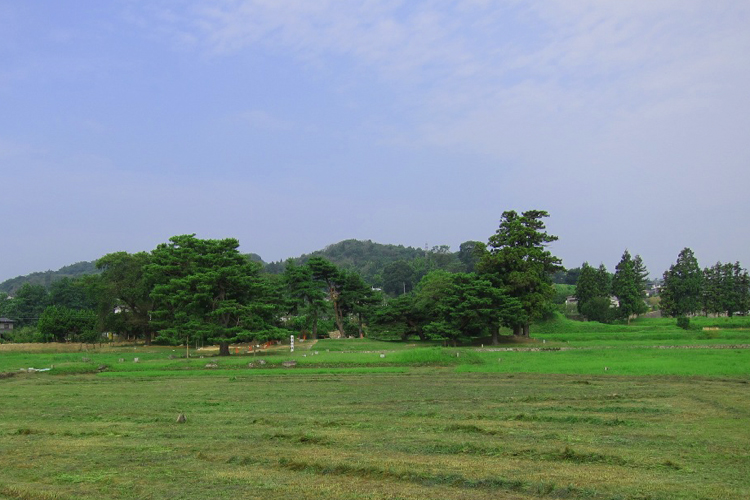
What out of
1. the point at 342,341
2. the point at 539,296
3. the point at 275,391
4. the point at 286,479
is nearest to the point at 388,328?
the point at 342,341

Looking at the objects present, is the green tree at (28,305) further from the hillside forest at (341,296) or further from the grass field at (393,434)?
the grass field at (393,434)

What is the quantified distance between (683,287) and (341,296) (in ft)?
128

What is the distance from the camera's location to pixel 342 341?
169 ft

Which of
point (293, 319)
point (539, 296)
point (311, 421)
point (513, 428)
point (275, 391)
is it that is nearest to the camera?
point (513, 428)

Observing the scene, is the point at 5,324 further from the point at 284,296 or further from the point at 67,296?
the point at 284,296

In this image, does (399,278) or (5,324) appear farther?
(399,278)

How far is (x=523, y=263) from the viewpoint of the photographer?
4859 centimetres

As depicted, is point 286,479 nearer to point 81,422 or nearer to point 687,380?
point 81,422

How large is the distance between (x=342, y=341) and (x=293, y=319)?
575 inches

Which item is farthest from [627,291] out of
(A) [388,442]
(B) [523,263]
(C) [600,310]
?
(A) [388,442]

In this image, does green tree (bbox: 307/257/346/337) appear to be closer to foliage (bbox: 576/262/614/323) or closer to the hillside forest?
the hillside forest

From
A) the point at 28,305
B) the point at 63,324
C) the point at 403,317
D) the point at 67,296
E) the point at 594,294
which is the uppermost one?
the point at 67,296

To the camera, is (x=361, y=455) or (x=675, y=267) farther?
(x=675, y=267)

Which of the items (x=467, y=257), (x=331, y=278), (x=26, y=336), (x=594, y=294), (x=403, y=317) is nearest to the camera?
(x=403, y=317)
